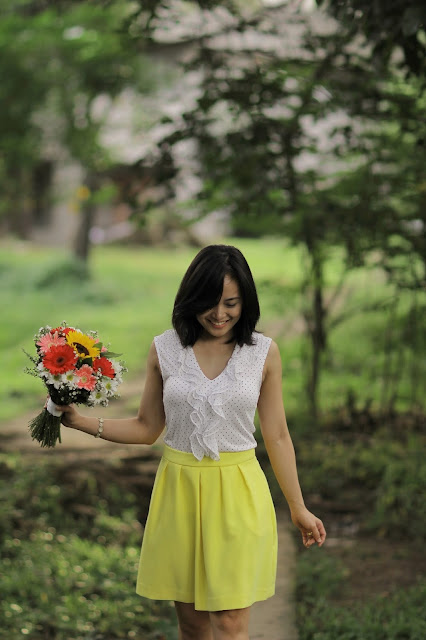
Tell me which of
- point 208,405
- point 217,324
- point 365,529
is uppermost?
point 217,324

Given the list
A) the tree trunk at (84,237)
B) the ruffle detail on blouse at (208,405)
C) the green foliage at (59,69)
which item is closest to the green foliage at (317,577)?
the ruffle detail on blouse at (208,405)

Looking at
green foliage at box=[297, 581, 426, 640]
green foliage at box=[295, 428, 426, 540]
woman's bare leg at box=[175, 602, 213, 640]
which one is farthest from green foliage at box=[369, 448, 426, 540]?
woman's bare leg at box=[175, 602, 213, 640]

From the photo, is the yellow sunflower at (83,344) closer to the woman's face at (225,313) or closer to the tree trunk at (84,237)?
the woman's face at (225,313)

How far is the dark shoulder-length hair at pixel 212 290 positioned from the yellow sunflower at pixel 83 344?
299mm

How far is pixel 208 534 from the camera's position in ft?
A: 9.63

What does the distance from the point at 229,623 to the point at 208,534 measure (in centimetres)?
31

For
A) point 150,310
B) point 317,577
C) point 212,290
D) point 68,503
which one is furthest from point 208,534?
point 150,310

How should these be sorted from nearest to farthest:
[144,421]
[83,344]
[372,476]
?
[83,344] → [144,421] → [372,476]

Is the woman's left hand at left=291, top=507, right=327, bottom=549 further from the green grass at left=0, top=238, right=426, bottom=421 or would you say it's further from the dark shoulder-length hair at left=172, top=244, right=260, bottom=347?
the green grass at left=0, top=238, right=426, bottom=421

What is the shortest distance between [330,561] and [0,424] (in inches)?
183

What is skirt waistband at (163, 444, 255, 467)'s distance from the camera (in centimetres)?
298

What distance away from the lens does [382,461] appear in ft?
22.5

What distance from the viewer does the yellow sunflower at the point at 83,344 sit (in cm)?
302

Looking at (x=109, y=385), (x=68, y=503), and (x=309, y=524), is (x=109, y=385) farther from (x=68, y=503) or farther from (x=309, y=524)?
(x=68, y=503)
